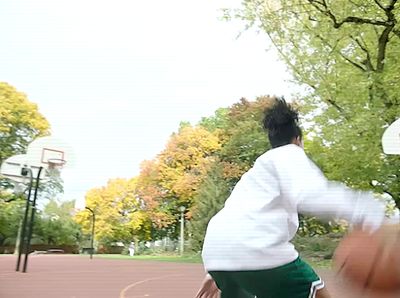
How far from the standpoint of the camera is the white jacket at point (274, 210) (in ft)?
1.57

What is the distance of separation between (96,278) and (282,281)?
1.02m

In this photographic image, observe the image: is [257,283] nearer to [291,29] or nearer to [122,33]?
[122,33]

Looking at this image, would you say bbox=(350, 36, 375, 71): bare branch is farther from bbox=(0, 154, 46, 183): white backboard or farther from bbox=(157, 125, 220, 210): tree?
bbox=(0, 154, 46, 183): white backboard

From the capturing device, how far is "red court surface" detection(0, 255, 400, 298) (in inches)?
46.9

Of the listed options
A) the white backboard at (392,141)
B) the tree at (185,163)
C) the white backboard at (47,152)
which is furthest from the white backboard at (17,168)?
the white backboard at (392,141)

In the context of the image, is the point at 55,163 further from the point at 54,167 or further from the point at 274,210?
the point at 274,210

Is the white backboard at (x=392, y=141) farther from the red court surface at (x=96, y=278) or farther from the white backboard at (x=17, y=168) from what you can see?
the white backboard at (x=17, y=168)

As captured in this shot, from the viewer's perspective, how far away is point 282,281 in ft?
1.79

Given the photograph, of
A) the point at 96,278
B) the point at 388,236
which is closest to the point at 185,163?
the point at 96,278

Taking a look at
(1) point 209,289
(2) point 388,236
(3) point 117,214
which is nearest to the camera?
(2) point 388,236

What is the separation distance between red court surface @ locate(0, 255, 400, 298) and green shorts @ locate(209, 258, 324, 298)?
1.73ft

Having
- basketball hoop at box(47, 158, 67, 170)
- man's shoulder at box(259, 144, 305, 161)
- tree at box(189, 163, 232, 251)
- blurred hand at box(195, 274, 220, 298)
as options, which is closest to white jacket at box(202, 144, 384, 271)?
man's shoulder at box(259, 144, 305, 161)

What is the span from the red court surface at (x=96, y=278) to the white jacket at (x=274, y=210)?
54 centimetres

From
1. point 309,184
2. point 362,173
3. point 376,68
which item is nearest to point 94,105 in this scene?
point 362,173
